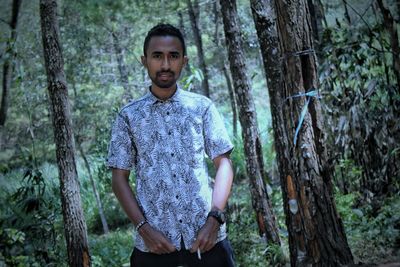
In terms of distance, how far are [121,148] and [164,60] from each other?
0.46 meters

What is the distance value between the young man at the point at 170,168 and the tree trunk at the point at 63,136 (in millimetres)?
2397

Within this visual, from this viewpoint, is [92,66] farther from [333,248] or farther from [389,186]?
[333,248]

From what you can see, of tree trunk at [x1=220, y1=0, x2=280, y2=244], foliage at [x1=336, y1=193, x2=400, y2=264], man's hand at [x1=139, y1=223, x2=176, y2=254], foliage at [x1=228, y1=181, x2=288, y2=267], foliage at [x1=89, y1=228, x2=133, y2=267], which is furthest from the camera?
foliage at [x1=89, y1=228, x2=133, y2=267]

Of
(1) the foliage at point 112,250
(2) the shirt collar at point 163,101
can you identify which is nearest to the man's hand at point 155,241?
(2) the shirt collar at point 163,101

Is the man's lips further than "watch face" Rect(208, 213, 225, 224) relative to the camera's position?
Yes

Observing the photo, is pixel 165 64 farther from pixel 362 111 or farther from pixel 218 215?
pixel 362 111

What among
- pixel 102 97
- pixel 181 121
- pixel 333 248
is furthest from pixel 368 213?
pixel 102 97

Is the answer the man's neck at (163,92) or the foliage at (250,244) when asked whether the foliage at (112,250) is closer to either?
the foliage at (250,244)

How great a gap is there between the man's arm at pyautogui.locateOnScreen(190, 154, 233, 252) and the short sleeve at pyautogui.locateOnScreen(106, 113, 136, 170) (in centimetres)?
41

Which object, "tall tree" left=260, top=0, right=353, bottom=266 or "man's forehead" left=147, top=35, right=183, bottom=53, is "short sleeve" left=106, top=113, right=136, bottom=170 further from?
"tall tree" left=260, top=0, right=353, bottom=266

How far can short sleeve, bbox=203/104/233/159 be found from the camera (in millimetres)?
2175

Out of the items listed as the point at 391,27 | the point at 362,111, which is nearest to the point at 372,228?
the point at 362,111

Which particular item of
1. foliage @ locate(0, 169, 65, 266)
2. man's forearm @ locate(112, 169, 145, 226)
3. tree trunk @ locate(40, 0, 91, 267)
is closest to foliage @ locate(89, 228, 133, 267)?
foliage @ locate(0, 169, 65, 266)

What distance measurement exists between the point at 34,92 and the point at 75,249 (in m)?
4.20
